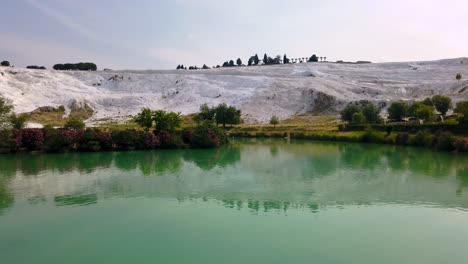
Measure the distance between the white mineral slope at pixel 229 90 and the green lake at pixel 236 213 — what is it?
44588mm

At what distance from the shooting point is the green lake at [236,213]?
11734 millimetres

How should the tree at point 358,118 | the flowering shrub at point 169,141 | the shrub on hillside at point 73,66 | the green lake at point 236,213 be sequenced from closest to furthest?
the green lake at point 236,213, the flowering shrub at point 169,141, the tree at point 358,118, the shrub on hillside at point 73,66

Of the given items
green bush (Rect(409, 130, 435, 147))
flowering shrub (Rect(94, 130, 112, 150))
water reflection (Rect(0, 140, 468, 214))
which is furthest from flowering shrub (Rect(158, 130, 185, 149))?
green bush (Rect(409, 130, 435, 147))

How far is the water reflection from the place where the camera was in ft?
59.4

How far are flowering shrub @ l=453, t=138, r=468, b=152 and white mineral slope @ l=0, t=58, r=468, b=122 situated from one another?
33.4m

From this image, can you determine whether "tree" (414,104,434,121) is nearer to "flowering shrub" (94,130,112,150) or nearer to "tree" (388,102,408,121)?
"tree" (388,102,408,121)

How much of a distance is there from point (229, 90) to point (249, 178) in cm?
6145

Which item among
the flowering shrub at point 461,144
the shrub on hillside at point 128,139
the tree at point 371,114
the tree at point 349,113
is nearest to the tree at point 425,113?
the tree at point 371,114

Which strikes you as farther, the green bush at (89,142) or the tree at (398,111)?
the tree at (398,111)

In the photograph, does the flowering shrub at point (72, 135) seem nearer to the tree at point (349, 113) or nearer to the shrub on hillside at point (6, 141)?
the shrub on hillside at point (6, 141)

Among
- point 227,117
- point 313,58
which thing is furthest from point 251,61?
point 227,117

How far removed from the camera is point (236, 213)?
1566 centimetres

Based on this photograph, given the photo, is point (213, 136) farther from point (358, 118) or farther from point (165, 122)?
point (358, 118)

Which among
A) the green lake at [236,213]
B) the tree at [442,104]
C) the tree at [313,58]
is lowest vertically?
the green lake at [236,213]
